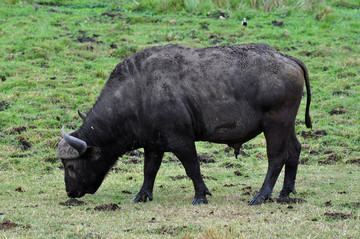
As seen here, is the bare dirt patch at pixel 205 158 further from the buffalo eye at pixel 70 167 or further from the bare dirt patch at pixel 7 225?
the bare dirt patch at pixel 7 225

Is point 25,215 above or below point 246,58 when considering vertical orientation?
below

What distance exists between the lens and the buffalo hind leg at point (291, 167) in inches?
310

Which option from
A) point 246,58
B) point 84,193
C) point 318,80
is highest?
point 246,58

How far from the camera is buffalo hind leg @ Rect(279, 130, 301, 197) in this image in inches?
310

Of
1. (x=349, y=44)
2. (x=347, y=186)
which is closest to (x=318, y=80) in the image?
(x=349, y=44)

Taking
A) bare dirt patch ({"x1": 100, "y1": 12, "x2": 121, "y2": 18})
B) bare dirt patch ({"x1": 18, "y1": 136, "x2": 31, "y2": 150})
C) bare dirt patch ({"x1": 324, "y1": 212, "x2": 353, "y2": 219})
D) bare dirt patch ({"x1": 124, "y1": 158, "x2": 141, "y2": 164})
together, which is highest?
bare dirt patch ({"x1": 324, "y1": 212, "x2": 353, "y2": 219})

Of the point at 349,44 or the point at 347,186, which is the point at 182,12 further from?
the point at 347,186

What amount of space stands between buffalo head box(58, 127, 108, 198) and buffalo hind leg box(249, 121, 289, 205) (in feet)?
7.19

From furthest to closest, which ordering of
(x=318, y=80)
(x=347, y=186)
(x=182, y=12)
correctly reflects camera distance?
(x=182, y=12), (x=318, y=80), (x=347, y=186)

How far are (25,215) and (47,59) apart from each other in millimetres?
9215

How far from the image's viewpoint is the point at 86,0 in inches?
850

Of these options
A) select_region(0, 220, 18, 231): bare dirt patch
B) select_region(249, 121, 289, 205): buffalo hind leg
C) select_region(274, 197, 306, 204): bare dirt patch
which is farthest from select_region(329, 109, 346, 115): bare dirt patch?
select_region(0, 220, 18, 231): bare dirt patch

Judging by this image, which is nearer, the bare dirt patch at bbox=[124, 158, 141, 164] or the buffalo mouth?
the buffalo mouth

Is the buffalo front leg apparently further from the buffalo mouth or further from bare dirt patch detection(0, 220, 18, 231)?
bare dirt patch detection(0, 220, 18, 231)
